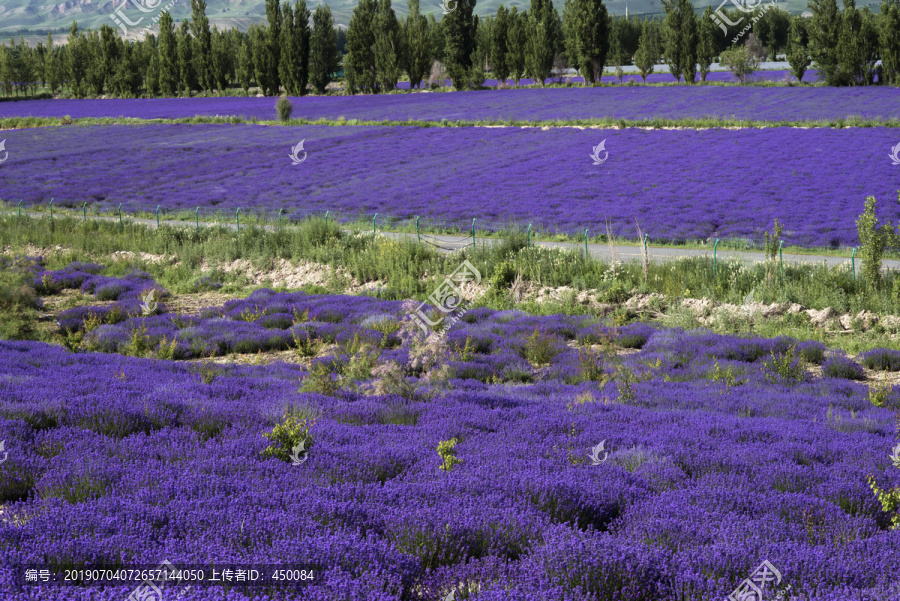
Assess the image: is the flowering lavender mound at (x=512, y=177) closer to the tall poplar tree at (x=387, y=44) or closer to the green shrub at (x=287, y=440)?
the green shrub at (x=287, y=440)

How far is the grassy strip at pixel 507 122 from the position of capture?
130ft

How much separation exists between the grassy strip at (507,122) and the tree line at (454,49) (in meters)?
18.5

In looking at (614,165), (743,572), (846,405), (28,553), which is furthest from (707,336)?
(614,165)

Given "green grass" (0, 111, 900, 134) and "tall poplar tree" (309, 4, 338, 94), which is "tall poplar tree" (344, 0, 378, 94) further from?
"green grass" (0, 111, 900, 134)

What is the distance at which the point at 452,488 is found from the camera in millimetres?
4816

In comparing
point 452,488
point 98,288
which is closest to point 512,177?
point 98,288

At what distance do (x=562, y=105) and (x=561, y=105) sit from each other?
4.5 inches

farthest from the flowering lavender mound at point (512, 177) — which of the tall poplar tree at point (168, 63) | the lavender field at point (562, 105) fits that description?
the tall poplar tree at point (168, 63)

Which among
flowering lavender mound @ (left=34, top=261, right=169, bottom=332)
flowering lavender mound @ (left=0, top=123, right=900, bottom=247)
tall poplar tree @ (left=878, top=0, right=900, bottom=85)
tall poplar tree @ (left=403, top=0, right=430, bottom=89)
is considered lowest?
flowering lavender mound @ (left=34, top=261, right=169, bottom=332)

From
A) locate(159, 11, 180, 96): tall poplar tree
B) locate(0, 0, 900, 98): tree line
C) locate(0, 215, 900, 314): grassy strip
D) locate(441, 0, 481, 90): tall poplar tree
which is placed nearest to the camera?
locate(0, 215, 900, 314): grassy strip

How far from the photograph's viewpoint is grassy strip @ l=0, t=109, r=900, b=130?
3956cm

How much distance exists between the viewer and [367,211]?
84.9 feet

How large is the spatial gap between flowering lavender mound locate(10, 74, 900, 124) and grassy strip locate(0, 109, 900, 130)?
1.60m

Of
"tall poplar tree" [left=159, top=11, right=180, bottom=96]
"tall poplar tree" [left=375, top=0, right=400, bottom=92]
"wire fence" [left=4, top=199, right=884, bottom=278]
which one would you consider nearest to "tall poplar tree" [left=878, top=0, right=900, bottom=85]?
"tall poplar tree" [left=375, top=0, right=400, bottom=92]
